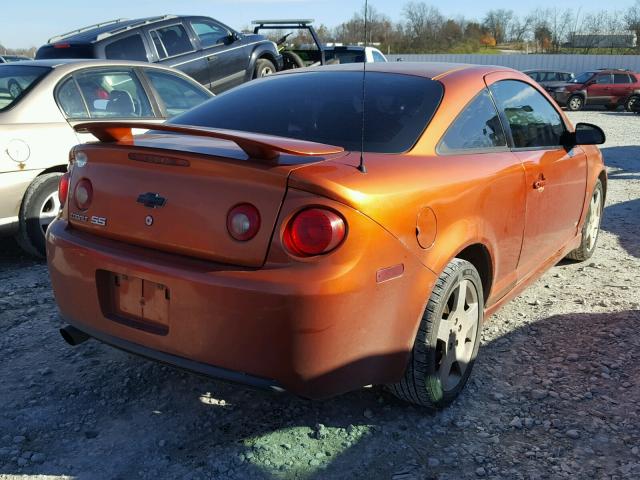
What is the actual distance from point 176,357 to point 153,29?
7755 mm

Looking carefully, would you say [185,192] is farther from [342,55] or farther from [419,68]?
[342,55]

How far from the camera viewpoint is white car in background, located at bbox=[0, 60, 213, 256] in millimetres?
4570

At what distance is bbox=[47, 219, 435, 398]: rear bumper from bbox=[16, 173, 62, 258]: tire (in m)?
2.40

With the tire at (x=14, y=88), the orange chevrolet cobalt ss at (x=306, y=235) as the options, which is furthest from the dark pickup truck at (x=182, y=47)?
the orange chevrolet cobalt ss at (x=306, y=235)

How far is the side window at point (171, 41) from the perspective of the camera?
363 inches

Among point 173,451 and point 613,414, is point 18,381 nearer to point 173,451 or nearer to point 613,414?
point 173,451

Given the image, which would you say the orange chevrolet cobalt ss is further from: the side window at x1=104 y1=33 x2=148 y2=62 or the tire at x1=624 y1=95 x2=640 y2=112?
the tire at x1=624 y1=95 x2=640 y2=112

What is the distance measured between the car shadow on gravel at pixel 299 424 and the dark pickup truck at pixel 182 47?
6.24 metres

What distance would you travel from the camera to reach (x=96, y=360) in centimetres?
334

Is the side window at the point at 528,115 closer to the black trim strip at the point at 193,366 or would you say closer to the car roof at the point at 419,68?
the car roof at the point at 419,68

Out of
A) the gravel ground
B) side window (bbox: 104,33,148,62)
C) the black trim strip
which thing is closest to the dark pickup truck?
side window (bbox: 104,33,148,62)

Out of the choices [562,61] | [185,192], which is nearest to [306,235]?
[185,192]

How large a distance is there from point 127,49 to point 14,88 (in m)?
4.05

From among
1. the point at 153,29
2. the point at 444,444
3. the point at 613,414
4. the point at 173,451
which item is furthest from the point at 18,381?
the point at 153,29
